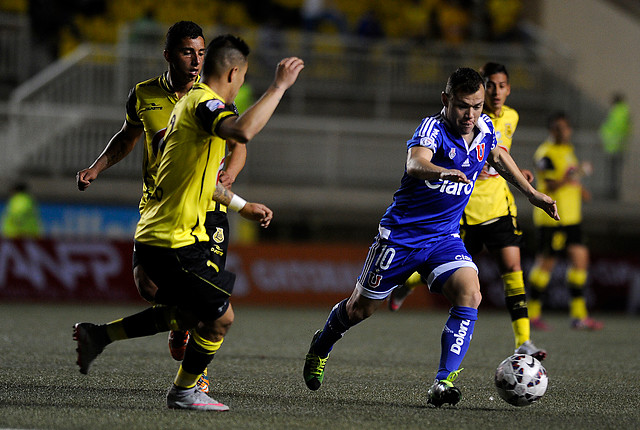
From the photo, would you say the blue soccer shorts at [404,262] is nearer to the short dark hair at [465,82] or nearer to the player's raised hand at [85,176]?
the short dark hair at [465,82]

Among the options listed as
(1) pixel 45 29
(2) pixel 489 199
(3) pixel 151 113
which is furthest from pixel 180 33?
(1) pixel 45 29

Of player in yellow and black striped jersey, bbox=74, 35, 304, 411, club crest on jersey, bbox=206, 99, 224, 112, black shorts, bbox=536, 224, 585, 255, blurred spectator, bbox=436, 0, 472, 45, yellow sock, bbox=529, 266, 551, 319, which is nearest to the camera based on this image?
club crest on jersey, bbox=206, 99, 224, 112

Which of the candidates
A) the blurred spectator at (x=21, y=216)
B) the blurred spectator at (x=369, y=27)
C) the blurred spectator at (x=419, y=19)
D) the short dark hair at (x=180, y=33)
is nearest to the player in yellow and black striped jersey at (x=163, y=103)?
the short dark hair at (x=180, y=33)

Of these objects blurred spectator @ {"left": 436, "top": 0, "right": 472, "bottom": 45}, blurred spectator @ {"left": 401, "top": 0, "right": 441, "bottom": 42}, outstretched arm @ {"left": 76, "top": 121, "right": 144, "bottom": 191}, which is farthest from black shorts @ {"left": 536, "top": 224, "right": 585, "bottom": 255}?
blurred spectator @ {"left": 436, "top": 0, "right": 472, "bottom": 45}

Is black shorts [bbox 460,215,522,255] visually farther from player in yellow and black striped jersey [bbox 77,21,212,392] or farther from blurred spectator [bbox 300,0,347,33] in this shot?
blurred spectator [bbox 300,0,347,33]

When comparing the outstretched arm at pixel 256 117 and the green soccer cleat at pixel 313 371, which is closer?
the outstretched arm at pixel 256 117

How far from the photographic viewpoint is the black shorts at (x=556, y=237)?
1136 cm

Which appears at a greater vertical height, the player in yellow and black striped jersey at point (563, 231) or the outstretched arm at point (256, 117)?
the outstretched arm at point (256, 117)

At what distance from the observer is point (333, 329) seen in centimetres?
597

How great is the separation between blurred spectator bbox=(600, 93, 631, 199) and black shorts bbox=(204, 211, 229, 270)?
12836 mm

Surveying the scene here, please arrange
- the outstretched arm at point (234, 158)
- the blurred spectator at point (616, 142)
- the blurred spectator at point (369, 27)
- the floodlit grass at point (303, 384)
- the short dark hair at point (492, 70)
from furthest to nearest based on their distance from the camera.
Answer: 1. the blurred spectator at point (369, 27)
2. the blurred spectator at point (616, 142)
3. the short dark hair at point (492, 70)
4. the outstretched arm at point (234, 158)
5. the floodlit grass at point (303, 384)

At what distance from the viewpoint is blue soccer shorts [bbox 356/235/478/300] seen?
5.64 m

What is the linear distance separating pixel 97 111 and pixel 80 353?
1132 cm

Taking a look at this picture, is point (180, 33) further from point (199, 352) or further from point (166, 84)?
point (199, 352)
